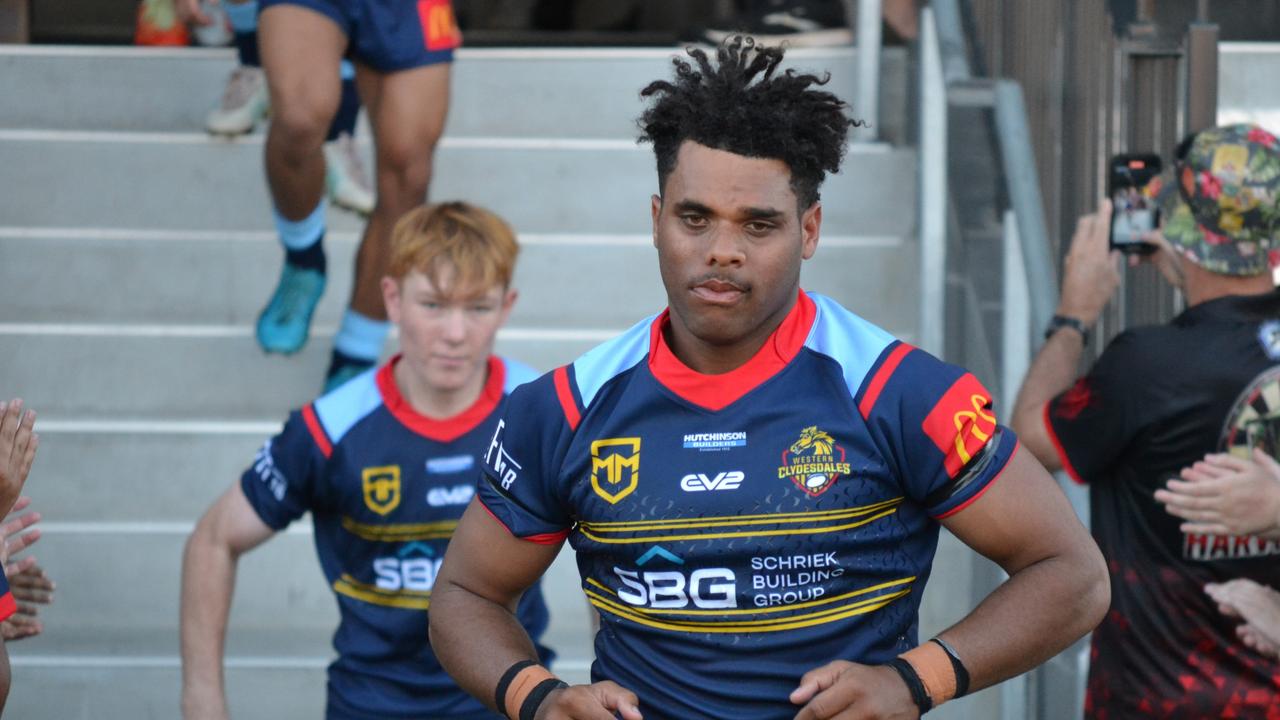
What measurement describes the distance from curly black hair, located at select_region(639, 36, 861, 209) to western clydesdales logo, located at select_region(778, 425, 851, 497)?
1.07ft

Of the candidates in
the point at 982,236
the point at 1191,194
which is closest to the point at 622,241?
the point at 982,236

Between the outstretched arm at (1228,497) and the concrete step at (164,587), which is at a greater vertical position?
the outstretched arm at (1228,497)

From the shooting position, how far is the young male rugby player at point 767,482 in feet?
7.72

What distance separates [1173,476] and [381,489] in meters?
1.55

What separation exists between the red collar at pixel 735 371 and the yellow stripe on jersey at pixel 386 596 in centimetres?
118

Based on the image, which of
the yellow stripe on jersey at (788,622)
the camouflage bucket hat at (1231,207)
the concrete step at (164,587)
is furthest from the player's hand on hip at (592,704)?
the concrete step at (164,587)

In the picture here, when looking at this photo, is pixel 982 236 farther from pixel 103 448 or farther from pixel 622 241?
pixel 103 448

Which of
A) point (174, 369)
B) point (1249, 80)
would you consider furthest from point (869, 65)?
point (174, 369)

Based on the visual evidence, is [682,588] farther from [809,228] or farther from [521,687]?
[809,228]

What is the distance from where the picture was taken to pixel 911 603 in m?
2.47

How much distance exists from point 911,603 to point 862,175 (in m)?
3.61

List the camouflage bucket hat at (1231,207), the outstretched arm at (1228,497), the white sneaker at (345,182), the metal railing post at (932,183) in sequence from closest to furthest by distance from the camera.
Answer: the outstretched arm at (1228,497) → the camouflage bucket hat at (1231,207) → the metal railing post at (932,183) → the white sneaker at (345,182)

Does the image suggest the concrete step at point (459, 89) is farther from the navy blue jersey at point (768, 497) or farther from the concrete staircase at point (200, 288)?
the navy blue jersey at point (768, 497)

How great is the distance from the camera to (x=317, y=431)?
11.8 feet
